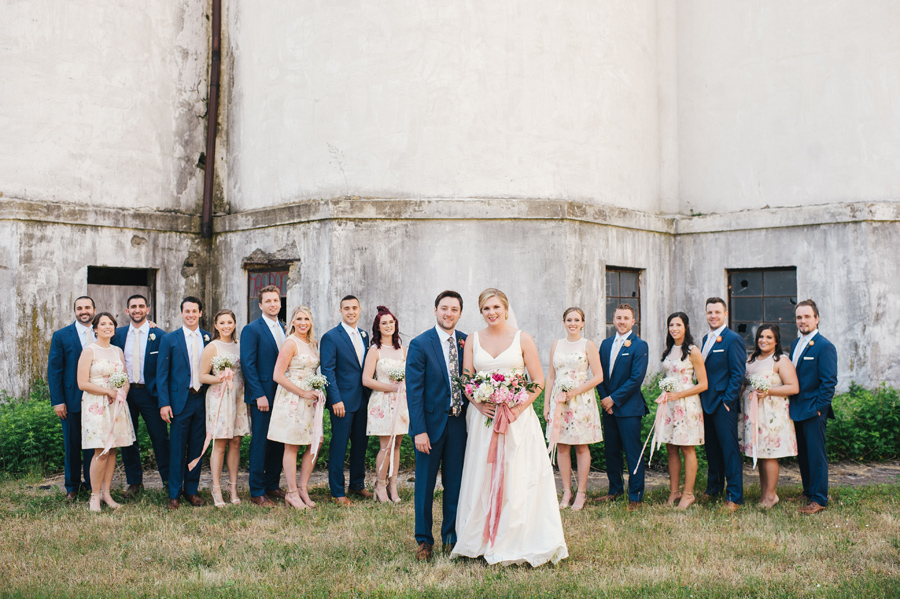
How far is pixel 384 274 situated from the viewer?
37.4ft

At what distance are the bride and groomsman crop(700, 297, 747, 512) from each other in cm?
241

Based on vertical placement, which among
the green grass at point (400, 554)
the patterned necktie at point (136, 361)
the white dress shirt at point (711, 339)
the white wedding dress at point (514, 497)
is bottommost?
the green grass at point (400, 554)

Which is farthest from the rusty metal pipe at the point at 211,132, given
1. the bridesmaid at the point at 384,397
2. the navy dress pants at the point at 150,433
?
the bridesmaid at the point at 384,397

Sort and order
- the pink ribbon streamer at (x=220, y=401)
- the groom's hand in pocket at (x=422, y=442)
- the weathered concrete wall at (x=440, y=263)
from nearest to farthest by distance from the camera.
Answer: the groom's hand in pocket at (x=422, y=442) → the pink ribbon streamer at (x=220, y=401) → the weathered concrete wall at (x=440, y=263)

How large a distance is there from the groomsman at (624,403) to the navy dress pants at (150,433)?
14.9 feet

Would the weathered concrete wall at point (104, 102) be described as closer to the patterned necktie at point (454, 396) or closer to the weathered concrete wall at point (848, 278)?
the patterned necktie at point (454, 396)

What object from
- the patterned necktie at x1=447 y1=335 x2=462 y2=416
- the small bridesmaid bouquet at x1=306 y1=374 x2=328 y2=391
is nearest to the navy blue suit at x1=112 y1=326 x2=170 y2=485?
the small bridesmaid bouquet at x1=306 y1=374 x2=328 y2=391

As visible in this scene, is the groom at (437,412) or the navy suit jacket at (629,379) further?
the navy suit jacket at (629,379)

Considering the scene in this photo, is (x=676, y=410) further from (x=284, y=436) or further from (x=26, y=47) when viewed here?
(x=26, y=47)

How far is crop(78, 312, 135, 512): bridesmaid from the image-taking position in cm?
760

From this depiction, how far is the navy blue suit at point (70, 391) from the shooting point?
801cm

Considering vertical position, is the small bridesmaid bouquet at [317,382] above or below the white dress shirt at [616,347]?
below

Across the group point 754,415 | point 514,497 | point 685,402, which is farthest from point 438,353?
point 754,415

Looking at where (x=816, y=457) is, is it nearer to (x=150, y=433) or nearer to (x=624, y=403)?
(x=624, y=403)
